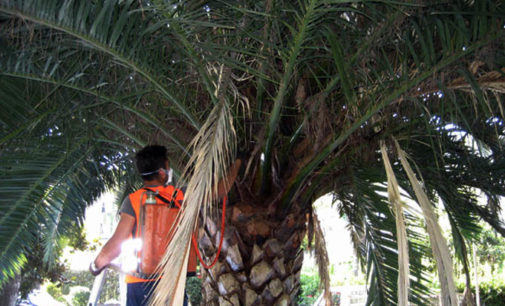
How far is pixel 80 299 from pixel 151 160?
682 inches

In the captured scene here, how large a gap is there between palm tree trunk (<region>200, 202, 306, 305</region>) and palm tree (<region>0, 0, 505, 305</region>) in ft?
0.03

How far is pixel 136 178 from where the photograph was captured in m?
5.39

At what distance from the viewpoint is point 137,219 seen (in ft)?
9.11

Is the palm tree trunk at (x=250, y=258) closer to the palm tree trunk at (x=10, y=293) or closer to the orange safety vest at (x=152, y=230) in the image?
the orange safety vest at (x=152, y=230)

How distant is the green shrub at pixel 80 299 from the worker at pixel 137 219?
54.9ft

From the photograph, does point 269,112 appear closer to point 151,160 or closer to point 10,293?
point 151,160

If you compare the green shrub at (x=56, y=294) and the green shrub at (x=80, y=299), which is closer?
the green shrub at (x=56, y=294)

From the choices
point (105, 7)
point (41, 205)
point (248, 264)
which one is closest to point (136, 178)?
point (41, 205)

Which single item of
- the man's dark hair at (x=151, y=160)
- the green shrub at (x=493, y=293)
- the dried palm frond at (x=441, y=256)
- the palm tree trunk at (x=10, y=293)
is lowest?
the green shrub at (x=493, y=293)

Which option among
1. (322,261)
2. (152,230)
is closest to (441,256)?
(152,230)

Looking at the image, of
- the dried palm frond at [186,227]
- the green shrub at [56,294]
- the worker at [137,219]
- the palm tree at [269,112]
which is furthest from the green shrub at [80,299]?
the dried palm frond at [186,227]

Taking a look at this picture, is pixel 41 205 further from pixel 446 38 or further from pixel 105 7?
pixel 446 38

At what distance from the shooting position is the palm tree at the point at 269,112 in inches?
93.5

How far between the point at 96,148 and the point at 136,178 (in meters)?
1.34
